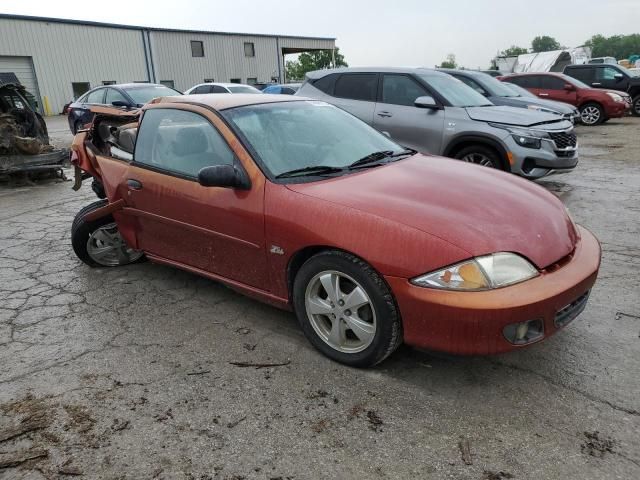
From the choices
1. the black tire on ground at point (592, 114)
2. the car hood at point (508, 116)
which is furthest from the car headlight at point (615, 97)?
the car hood at point (508, 116)

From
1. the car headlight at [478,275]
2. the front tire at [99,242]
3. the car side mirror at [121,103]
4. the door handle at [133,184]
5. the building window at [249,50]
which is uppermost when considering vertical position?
the building window at [249,50]

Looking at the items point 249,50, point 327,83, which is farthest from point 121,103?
point 249,50

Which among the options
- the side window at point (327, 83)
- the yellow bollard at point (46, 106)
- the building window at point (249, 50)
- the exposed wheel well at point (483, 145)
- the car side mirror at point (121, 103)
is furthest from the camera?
the building window at point (249, 50)

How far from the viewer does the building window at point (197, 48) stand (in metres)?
37.1

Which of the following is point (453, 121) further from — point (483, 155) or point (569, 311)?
point (569, 311)

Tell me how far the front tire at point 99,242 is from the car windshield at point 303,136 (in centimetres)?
177

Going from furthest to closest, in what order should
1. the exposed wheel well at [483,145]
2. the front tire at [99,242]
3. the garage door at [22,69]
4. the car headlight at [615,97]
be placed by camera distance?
the garage door at [22,69] < the car headlight at [615,97] < the exposed wheel well at [483,145] < the front tire at [99,242]

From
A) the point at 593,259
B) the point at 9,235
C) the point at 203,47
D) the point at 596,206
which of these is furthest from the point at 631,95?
the point at 203,47

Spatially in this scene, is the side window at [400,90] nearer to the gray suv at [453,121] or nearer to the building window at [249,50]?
the gray suv at [453,121]

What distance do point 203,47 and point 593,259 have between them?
39216 mm

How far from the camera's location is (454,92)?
7352 millimetres

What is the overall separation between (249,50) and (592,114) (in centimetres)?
3092

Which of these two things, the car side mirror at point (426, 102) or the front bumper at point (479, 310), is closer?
the front bumper at point (479, 310)

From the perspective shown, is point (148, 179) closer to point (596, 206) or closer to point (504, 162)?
point (504, 162)
